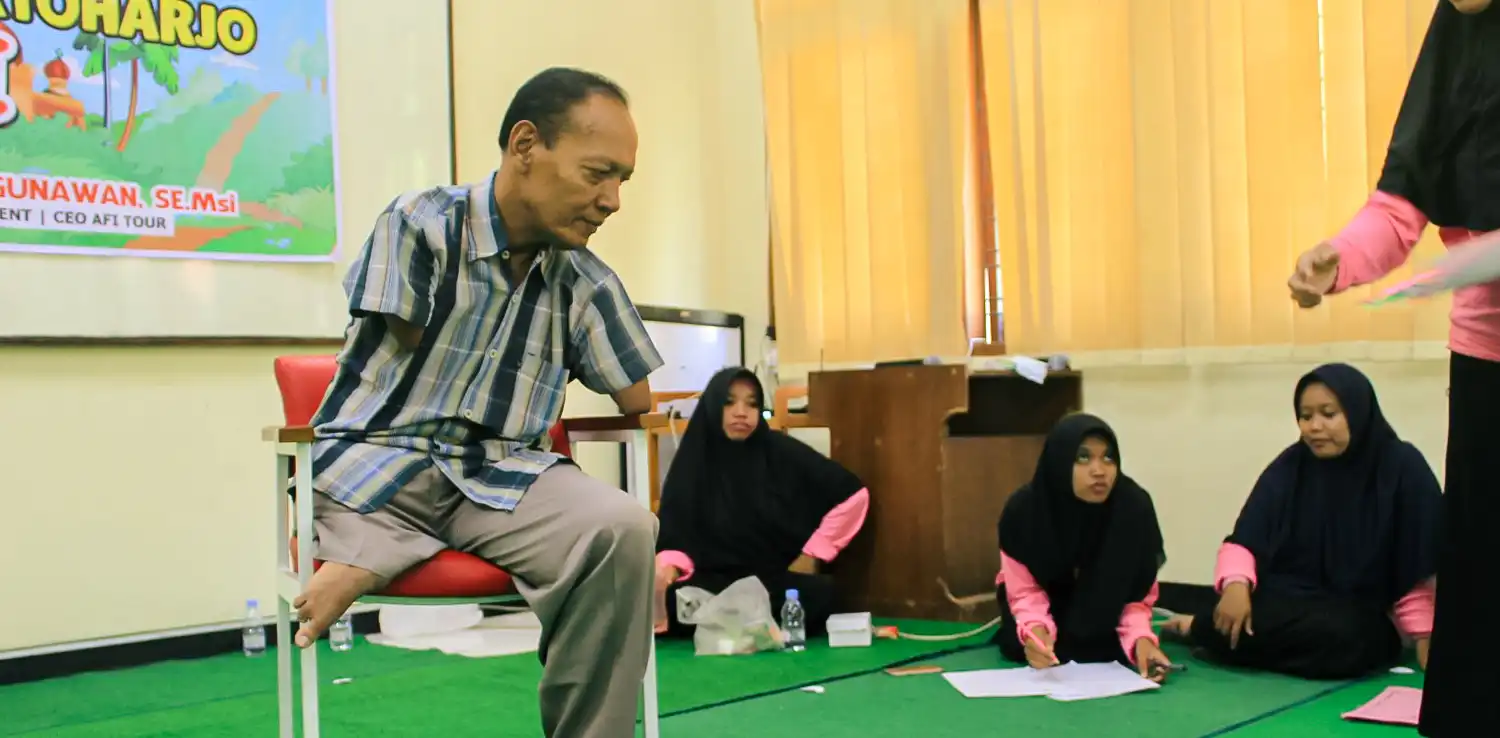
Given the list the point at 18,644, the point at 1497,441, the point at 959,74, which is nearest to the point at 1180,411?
the point at 959,74

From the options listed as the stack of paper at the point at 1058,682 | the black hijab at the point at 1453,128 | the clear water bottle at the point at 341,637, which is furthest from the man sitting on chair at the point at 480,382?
the clear water bottle at the point at 341,637

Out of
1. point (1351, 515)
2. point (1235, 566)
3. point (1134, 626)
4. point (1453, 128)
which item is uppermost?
point (1453, 128)

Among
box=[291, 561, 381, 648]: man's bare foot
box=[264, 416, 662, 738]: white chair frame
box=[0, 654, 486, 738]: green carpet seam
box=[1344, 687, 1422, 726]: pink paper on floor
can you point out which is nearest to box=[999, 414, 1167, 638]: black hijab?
box=[1344, 687, 1422, 726]: pink paper on floor

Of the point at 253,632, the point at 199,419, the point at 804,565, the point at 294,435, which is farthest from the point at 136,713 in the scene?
the point at 804,565

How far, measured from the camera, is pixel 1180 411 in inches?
136

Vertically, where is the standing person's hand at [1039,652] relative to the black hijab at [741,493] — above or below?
below

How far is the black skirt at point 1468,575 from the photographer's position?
1.17m

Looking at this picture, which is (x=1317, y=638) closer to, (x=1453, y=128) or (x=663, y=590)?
(x=663, y=590)

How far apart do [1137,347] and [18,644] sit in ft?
9.35

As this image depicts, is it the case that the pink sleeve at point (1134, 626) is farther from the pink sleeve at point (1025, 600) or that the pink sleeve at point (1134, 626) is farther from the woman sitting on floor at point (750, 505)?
the woman sitting on floor at point (750, 505)

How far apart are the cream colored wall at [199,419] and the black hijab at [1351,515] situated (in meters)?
2.05

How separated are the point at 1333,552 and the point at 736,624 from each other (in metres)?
1.37

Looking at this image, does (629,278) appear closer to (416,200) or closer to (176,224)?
(176,224)

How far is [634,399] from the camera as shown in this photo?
192 centimetres
